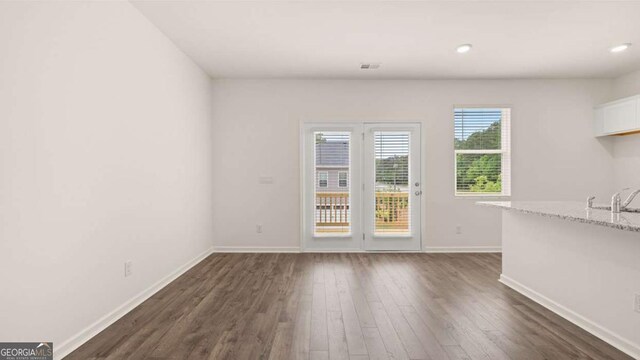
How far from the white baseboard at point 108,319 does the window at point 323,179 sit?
→ 2.30 meters

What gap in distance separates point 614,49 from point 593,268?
3062 millimetres

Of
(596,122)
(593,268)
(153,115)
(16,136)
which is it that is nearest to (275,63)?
(153,115)

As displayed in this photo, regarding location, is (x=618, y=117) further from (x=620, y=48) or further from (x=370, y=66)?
(x=370, y=66)

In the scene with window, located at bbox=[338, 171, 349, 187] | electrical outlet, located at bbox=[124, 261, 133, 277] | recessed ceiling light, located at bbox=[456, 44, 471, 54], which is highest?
recessed ceiling light, located at bbox=[456, 44, 471, 54]

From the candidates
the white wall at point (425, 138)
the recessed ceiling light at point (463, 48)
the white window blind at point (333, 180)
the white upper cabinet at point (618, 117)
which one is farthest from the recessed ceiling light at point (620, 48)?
the white window blind at point (333, 180)

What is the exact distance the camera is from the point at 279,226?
5.01 m

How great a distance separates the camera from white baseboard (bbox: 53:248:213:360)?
6.93ft

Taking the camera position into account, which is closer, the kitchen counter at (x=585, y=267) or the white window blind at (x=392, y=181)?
the kitchen counter at (x=585, y=267)

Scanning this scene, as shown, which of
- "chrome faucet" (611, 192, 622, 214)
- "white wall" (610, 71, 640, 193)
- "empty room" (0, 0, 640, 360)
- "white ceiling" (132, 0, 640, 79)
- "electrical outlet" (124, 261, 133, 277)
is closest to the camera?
"empty room" (0, 0, 640, 360)

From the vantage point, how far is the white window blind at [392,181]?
16.4ft

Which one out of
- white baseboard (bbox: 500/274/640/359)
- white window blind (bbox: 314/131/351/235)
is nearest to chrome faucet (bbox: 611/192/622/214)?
white baseboard (bbox: 500/274/640/359)

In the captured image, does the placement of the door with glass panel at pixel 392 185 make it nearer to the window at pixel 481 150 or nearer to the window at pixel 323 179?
the window at pixel 323 179

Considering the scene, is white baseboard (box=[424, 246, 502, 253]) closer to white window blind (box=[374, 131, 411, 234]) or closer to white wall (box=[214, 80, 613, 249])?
white wall (box=[214, 80, 613, 249])

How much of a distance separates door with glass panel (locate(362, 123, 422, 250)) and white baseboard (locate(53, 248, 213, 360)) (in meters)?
2.85
